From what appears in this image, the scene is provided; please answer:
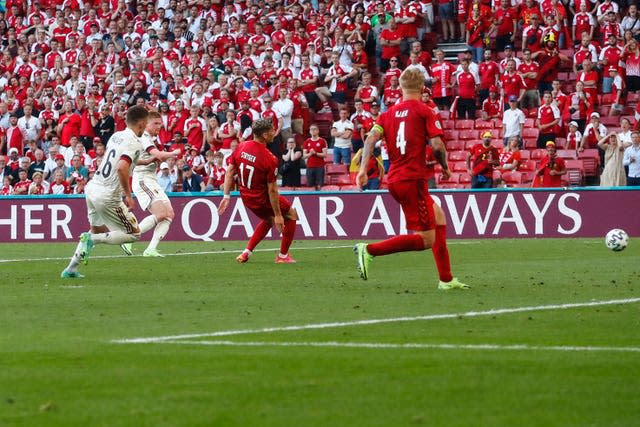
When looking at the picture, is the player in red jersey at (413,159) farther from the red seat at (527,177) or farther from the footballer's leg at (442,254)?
the red seat at (527,177)

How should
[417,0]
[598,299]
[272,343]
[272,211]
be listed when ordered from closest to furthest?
[272,343]
[598,299]
[272,211]
[417,0]

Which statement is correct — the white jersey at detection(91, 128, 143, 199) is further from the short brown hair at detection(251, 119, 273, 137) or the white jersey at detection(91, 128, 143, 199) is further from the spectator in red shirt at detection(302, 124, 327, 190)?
the spectator in red shirt at detection(302, 124, 327, 190)

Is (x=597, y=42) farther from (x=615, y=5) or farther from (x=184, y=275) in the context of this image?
(x=184, y=275)

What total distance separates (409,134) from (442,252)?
120 centimetres

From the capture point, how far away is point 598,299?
12.0 meters

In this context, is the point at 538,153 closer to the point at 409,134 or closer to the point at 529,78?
the point at 529,78

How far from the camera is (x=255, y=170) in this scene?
18125 millimetres

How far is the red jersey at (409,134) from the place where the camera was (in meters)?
12.7

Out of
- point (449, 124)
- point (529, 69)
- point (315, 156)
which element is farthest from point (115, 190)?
point (449, 124)

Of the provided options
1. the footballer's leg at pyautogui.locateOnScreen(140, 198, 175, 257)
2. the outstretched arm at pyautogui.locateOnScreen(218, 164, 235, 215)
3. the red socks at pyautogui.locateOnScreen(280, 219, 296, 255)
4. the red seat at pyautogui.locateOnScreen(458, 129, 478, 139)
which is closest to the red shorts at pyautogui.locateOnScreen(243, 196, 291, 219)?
the red socks at pyautogui.locateOnScreen(280, 219, 296, 255)

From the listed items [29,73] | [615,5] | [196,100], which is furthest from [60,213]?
[615,5]

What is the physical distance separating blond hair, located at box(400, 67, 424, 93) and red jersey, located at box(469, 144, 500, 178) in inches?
599

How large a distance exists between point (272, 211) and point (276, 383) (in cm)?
1140

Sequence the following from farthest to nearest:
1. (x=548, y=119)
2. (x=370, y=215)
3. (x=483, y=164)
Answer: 1. (x=548, y=119)
2. (x=483, y=164)
3. (x=370, y=215)
